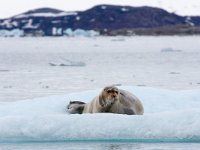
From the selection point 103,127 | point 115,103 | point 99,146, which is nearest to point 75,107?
point 115,103

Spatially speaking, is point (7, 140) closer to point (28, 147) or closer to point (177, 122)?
point (28, 147)

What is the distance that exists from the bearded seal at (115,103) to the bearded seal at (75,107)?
0.33 m

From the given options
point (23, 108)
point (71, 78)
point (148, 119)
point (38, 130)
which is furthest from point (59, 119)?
point (71, 78)

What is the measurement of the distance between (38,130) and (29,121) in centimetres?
Result: 22

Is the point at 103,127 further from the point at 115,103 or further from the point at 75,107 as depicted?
the point at 75,107

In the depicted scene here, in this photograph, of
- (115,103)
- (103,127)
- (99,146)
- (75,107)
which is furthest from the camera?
(75,107)

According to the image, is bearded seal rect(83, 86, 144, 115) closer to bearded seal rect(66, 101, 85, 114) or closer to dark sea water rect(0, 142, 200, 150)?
bearded seal rect(66, 101, 85, 114)

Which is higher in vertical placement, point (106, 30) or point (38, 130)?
point (38, 130)

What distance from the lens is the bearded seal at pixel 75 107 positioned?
9578 mm

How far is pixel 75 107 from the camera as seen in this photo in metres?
9.62

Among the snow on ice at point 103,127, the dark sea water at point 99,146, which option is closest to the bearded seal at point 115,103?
the snow on ice at point 103,127

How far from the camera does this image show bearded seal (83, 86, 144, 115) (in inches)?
349

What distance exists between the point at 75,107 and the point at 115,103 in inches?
34.2

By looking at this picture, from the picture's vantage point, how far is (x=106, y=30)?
156750 mm
